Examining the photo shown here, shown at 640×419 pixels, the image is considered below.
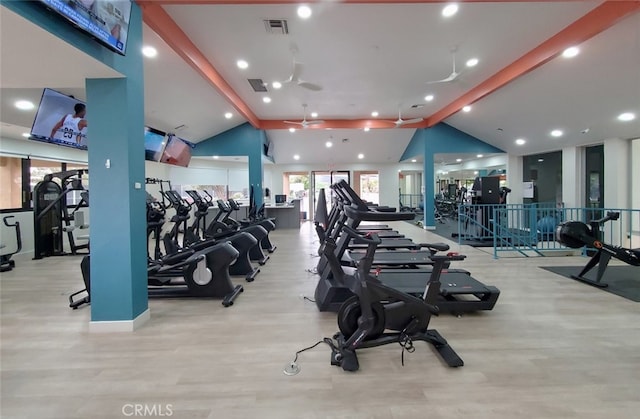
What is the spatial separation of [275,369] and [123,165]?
7.53 feet

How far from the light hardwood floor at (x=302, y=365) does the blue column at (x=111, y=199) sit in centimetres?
34

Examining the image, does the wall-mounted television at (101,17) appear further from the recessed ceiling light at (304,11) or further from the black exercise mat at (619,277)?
the black exercise mat at (619,277)

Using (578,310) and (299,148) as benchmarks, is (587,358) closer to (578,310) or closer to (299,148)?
(578,310)

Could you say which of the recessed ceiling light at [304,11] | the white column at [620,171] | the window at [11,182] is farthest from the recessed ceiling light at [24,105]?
the white column at [620,171]

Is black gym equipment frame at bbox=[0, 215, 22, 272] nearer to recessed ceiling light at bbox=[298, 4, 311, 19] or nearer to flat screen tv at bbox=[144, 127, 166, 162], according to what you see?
→ flat screen tv at bbox=[144, 127, 166, 162]

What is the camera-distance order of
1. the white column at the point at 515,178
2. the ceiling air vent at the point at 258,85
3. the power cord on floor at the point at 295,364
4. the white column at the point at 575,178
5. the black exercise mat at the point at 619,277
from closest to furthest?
the power cord on floor at the point at 295,364 < the black exercise mat at the point at 619,277 < the ceiling air vent at the point at 258,85 < the white column at the point at 575,178 < the white column at the point at 515,178

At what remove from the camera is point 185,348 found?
2.53 meters

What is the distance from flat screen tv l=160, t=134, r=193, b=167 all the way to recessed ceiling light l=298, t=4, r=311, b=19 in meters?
4.90

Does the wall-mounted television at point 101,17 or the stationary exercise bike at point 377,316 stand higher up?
the wall-mounted television at point 101,17

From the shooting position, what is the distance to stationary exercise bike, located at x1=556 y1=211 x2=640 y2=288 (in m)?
3.96

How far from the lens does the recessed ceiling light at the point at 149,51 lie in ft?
14.9

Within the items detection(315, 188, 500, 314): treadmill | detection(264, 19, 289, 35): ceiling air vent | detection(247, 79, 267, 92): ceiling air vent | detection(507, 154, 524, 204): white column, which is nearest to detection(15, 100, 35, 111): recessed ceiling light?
detection(247, 79, 267, 92): ceiling air vent

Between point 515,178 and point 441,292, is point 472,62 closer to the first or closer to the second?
point 441,292

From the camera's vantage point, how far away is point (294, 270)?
5.04m
